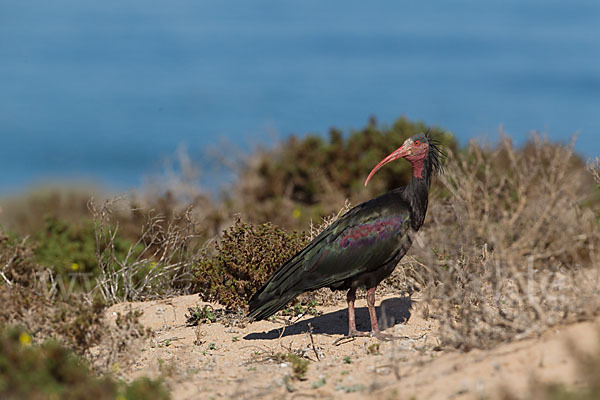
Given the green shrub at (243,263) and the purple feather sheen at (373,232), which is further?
the green shrub at (243,263)

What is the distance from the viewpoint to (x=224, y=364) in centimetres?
696

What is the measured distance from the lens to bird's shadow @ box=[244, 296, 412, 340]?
25.6 ft

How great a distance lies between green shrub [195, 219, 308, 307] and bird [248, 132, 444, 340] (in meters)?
0.77

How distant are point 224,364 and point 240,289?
5.00 feet

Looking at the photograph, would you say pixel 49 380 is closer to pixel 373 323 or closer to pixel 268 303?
pixel 268 303

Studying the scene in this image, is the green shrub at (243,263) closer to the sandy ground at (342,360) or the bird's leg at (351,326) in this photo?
the sandy ground at (342,360)

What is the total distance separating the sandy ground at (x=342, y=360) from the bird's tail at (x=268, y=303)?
270mm

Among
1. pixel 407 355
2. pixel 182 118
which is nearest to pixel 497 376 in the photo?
pixel 407 355

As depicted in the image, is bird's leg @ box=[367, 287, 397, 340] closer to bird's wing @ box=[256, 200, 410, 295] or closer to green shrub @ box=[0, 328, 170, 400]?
bird's wing @ box=[256, 200, 410, 295]

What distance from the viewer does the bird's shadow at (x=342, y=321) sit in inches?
307

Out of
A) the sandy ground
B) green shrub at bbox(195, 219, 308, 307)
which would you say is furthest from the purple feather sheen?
green shrub at bbox(195, 219, 308, 307)

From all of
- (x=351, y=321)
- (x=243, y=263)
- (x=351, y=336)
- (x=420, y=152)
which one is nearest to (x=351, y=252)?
(x=351, y=321)

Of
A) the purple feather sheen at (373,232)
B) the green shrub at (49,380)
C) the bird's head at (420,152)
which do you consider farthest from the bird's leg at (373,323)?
the green shrub at (49,380)

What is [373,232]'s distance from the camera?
7277mm
